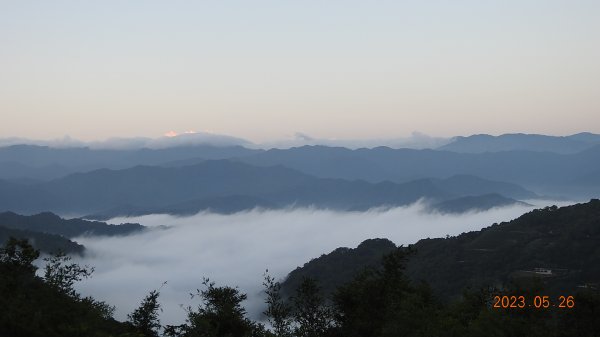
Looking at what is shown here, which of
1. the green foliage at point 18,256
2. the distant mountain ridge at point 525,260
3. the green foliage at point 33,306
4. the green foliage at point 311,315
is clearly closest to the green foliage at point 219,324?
the green foliage at point 311,315

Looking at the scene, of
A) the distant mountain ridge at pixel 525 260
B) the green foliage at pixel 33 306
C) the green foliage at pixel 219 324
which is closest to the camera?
the green foliage at pixel 33 306

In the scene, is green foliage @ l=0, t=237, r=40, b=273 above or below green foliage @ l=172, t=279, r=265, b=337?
above

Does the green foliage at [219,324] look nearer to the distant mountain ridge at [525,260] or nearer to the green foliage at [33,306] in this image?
the green foliage at [33,306]

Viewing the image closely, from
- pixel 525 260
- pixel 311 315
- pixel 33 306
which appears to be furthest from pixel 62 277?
pixel 525 260

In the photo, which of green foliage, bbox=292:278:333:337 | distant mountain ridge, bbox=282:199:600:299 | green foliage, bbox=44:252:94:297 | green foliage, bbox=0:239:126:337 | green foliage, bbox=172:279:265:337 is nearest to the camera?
green foliage, bbox=0:239:126:337

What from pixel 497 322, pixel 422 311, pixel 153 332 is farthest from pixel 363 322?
pixel 153 332

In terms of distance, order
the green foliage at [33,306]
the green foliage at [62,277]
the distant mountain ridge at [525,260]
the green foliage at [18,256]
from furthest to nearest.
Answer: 1. the distant mountain ridge at [525,260]
2. the green foliage at [62,277]
3. the green foliage at [18,256]
4. the green foliage at [33,306]

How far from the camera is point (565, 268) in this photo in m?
156

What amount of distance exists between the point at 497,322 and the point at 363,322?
17576 millimetres

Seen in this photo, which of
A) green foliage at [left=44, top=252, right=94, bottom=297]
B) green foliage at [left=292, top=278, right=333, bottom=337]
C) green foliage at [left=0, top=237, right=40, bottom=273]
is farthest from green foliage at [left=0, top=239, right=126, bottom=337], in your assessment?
green foliage at [left=292, top=278, right=333, bottom=337]

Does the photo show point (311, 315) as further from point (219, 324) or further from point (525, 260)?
point (525, 260)

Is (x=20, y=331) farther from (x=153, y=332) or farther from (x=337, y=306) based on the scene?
(x=337, y=306)

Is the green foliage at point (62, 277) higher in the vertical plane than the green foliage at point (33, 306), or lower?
lower

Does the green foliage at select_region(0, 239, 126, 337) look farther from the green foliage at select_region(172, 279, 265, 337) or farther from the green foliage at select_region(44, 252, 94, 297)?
the green foliage at select_region(172, 279, 265, 337)
